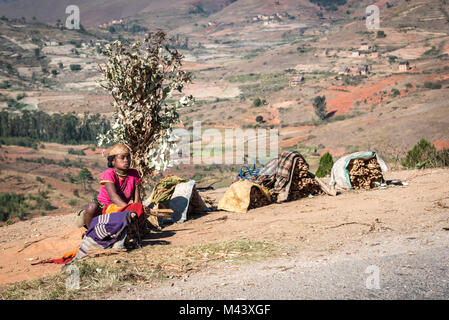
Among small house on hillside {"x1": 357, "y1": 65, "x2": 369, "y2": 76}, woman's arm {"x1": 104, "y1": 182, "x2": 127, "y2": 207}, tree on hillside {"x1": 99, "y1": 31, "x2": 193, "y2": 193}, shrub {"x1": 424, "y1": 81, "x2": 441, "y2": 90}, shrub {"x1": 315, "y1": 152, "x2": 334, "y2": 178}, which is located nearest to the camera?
woman's arm {"x1": 104, "y1": 182, "x2": 127, "y2": 207}

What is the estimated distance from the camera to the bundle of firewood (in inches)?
323

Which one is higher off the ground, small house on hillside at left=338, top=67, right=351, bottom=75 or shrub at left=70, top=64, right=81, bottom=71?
shrub at left=70, top=64, right=81, bottom=71

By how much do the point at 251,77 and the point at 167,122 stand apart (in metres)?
77.3

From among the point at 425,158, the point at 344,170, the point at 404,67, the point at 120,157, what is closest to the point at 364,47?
the point at 404,67

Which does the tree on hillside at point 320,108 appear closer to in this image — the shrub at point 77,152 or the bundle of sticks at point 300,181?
the shrub at point 77,152

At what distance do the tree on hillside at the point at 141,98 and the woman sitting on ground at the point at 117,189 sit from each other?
4.72 ft

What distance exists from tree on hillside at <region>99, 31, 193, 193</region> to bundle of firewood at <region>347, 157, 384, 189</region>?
3135 mm

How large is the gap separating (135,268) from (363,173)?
5163 mm

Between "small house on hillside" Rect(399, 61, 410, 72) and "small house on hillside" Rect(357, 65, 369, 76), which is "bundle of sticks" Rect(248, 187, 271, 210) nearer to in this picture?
"small house on hillside" Rect(399, 61, 410, 72)

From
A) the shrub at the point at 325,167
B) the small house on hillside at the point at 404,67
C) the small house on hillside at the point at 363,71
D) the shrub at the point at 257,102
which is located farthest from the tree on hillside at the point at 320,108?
the shrub at the point at 325,167

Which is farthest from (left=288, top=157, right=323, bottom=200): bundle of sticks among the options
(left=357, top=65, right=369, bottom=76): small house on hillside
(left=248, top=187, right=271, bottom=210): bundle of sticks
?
(left=357, top=65, right=369, bottom=76): small house on hillside

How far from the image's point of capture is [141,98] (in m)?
7.27

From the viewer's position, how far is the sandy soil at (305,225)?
5.12m
